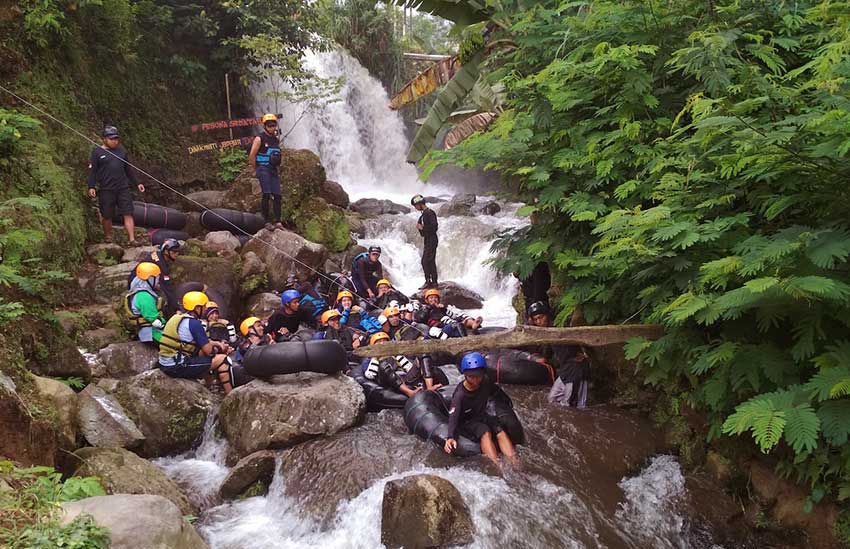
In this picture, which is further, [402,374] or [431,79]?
[431,79]

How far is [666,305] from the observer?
508cm

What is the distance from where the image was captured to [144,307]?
8727 mm

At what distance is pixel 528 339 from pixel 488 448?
1349 mm

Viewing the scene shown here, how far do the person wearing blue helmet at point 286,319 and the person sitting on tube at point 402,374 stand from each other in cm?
197

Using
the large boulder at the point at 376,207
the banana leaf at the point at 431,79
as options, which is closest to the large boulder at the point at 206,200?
the large boulder at the point at 376,207

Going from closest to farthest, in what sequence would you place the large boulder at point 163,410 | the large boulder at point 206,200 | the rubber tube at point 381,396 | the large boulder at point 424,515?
the large boulder at point 424,515
the large boulder at point 163,410
the rubber tube at point 381,396
the large boulder at point 206,200

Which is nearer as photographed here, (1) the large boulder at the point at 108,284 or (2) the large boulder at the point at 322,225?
(1) the large boulder at the point at 108,284

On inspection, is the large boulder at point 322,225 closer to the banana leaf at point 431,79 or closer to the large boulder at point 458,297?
the large boulder at point 458,297

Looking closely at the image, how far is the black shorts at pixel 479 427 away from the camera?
6.26m

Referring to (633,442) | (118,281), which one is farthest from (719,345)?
(118,281)

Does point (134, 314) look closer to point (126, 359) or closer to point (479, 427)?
point (126, 359)

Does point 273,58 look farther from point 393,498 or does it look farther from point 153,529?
point 153,529

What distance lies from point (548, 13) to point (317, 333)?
5.61 meters

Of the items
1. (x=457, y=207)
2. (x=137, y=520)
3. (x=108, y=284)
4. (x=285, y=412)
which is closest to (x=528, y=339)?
(x=285, y=412)
